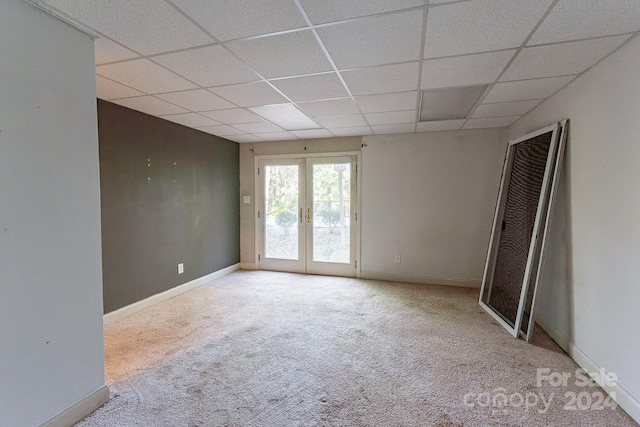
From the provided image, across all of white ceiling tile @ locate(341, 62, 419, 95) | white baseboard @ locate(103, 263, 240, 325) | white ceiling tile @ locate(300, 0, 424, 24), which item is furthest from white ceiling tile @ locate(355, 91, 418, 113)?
white baseboard @ locate(103, 263, 240, 325)

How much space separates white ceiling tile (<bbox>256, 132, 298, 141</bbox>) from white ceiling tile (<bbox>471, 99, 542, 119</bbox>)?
2699mm

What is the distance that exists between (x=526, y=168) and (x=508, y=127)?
3.68ft

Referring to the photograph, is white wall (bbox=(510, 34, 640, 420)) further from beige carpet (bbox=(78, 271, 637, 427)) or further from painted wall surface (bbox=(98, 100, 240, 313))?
painted wall surface (bbox=(98, 100, 240, 313))

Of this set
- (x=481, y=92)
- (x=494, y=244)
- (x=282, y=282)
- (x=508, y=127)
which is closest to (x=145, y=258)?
(x=282, y=282)

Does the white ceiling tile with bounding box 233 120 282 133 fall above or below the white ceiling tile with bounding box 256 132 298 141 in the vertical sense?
below

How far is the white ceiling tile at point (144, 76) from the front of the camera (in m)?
2.24

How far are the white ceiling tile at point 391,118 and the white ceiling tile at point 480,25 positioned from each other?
57.8 inches

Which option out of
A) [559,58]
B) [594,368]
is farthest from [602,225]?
[559,58]

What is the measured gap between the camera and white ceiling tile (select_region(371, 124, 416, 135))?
4160 mm

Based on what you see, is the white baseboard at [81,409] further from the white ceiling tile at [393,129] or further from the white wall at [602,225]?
the white ceiling tile at [393,129]

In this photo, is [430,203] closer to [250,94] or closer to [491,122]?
[491,122]

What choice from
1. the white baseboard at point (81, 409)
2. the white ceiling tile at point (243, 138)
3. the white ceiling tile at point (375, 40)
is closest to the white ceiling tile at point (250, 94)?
the white ceiling tile at point (375, 40)

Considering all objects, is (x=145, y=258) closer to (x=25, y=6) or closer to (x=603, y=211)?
(x=25, y=6)

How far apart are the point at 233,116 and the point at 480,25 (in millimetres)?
2809
